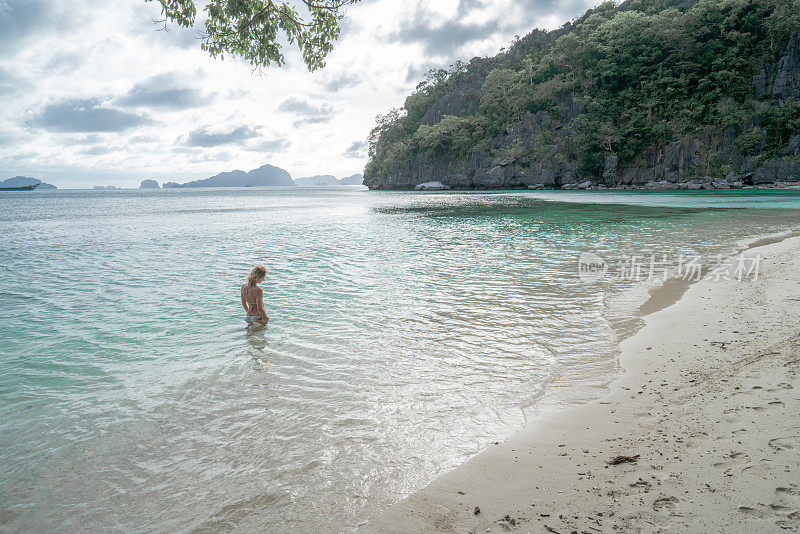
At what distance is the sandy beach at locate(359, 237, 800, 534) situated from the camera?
2.41 metres

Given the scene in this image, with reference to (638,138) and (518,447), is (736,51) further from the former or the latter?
(518,447)

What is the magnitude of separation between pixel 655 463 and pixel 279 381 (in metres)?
4.23

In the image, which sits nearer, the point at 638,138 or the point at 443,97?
the point at 638,138

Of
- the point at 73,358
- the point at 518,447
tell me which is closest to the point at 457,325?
the point at 518,447

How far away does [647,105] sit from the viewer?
60312 mm

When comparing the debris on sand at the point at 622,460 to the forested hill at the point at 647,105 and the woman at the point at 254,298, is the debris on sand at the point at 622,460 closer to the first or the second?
the woman at the point at 254,298

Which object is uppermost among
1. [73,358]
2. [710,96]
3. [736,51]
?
[736,51]

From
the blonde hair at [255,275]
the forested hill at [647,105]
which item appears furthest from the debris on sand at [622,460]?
the forested hill at [647,105]

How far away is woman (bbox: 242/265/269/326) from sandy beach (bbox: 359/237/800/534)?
518 cm

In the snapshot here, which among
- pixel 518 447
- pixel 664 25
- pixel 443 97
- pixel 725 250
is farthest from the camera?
pixel 443 97

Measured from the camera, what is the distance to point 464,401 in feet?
14.8

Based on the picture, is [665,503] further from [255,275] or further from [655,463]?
[255,275]

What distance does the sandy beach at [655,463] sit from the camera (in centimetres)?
241

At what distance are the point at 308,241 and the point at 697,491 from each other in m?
19.4
